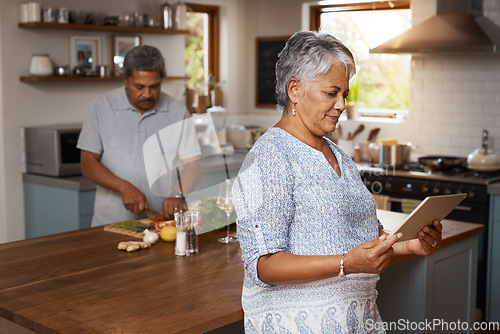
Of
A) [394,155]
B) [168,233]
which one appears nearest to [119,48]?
[394,155]

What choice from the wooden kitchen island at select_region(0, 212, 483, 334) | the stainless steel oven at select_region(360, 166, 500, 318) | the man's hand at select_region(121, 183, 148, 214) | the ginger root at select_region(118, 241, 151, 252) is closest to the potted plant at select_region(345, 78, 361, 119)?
the stainless steel oven at select_region(360, 166, 500, 318)

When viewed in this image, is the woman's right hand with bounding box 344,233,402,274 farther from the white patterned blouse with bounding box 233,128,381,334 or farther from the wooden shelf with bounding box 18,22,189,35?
the wooden shelf with bounding box 18,22,189,35

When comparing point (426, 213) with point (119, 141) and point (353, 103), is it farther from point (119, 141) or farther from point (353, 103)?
point (353, 103)

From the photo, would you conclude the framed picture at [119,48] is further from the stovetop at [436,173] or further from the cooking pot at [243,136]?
the stovetop at [436,173]

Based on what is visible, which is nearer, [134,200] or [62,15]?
[134,200]

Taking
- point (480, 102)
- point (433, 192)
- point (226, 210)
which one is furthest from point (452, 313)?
point (480, 102)

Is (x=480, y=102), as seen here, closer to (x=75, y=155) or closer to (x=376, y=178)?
(x=376, y=178)

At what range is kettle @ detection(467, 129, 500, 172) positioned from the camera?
4918 millimetres

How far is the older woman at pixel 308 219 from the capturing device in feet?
5.82

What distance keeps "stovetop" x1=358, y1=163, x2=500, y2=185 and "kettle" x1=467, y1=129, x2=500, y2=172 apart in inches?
1.5

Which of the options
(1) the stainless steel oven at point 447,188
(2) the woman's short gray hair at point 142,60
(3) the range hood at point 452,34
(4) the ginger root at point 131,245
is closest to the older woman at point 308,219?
(4) the ginger root at point 131,245

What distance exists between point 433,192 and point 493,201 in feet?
1.43

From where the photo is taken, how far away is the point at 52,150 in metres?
4.73

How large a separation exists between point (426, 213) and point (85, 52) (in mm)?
3874
